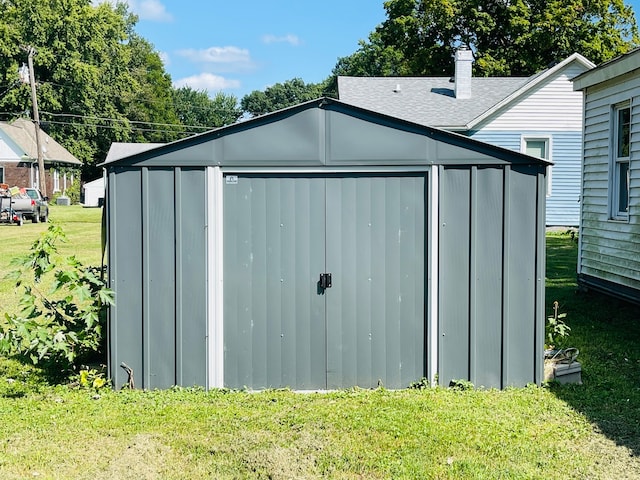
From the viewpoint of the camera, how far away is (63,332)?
6.18 meters

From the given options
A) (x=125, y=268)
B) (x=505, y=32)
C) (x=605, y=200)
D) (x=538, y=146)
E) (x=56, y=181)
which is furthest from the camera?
(x=56, y=181)

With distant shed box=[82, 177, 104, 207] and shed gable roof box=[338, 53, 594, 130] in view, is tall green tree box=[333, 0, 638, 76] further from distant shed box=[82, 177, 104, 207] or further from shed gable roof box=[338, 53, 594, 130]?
distant shed box=[82, 177, 104, 207]

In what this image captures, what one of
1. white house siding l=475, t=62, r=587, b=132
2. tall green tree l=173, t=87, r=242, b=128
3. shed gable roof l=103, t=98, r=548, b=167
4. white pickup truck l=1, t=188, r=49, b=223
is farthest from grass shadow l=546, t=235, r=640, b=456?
tall green tree l=173, t=87, r=242, b=128

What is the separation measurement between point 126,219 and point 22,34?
4931 cm

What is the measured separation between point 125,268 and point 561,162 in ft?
60.1

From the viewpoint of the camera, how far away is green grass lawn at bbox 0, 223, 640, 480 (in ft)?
14.2

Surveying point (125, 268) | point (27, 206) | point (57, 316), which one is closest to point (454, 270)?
point (125, 268)

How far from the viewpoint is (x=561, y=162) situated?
21672 millimetres

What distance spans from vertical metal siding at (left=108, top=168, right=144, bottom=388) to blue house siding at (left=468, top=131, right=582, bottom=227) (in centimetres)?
1715

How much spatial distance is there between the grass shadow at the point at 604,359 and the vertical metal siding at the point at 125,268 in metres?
3.49

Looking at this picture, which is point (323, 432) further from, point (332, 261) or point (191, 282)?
point (191, 282)

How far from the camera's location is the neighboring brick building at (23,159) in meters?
42.8

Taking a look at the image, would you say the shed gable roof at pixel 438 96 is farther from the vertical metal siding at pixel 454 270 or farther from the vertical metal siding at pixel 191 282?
the vertical metal siding at pixel 191 282

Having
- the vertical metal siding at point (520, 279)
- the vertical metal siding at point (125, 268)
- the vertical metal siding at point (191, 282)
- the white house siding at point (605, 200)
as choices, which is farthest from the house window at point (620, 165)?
the vertical metal siding at point (125, 268)
